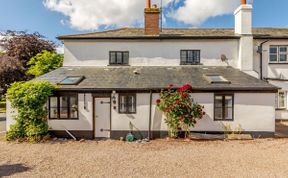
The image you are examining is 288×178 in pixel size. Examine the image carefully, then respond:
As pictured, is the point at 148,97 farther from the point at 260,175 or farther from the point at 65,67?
the point at 65,67

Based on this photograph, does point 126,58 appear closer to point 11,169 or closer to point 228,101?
point 228,101

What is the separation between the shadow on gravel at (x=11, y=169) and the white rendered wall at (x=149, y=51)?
894cm

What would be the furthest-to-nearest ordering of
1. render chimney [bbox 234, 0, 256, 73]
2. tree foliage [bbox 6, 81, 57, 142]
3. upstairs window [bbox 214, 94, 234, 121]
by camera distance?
render chimney [bbox 234, 0, 256, 73] < upstairs window [bbox 214, 94, 234, 121] < tree foliage [bbox 6, 81, 57, 142]

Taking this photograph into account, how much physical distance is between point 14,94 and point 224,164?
11.0m

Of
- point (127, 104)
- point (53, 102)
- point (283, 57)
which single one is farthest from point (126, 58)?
point (283, 57)

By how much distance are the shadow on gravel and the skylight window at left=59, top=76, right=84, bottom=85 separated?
16.6ft

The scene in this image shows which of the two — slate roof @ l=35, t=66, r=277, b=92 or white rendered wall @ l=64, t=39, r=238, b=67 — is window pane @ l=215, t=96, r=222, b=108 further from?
white rendered wall @ l=64, t=39, r=238, b=67

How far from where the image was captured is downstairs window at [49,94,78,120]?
10477mm

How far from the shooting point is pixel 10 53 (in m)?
21.0

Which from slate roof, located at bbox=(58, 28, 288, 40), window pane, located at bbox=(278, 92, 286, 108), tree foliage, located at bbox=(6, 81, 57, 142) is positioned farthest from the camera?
window pane, located at bbox=(278, 92, 286, 108)

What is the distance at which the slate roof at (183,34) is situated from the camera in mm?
13781

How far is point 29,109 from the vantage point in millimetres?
9531

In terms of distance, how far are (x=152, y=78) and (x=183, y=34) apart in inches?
223

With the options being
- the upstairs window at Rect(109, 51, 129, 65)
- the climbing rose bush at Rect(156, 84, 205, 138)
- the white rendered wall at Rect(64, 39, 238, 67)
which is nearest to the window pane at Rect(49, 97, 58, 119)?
the white rendered wall at Rect(64, 39, 238, 67)
